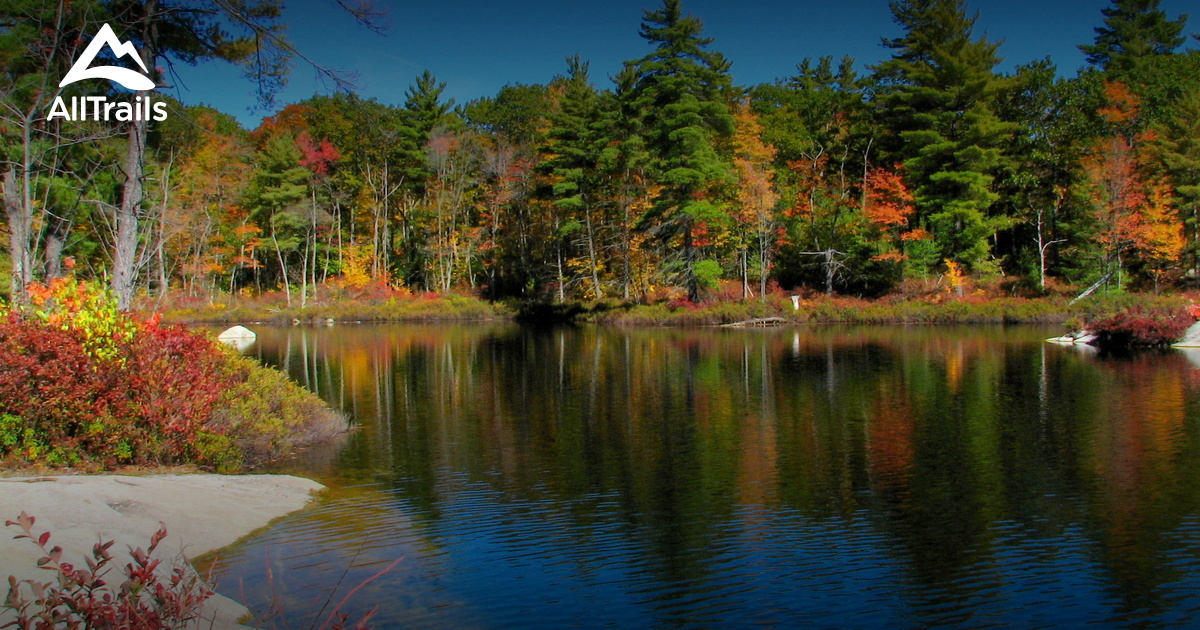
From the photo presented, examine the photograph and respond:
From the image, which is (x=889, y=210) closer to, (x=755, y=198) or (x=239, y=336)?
(x=755, y=198)

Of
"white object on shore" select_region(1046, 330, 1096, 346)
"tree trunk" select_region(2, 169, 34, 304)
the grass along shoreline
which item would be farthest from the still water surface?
the grass along shoreline

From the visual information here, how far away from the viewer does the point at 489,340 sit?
3666 centimetres

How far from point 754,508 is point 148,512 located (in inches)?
240

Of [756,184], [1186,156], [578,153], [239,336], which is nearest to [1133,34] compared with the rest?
[1186,156]

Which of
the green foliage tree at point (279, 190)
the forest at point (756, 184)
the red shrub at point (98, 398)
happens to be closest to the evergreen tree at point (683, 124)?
the forest at point (756, 184)

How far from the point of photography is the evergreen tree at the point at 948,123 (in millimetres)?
41062

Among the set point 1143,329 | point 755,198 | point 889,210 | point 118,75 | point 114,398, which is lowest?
point 1143,329

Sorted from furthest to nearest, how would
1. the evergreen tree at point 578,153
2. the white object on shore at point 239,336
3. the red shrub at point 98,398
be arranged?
the evergreen tree at point 578,153 < the white object on shore at point 239,336 < the red shrub at point 98,398

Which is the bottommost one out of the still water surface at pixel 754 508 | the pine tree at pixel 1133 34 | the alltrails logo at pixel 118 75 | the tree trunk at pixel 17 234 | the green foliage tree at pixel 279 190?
the still water surface at pixel 754 508

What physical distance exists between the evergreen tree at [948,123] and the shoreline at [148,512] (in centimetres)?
3834

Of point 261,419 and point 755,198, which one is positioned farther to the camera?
point 755,198

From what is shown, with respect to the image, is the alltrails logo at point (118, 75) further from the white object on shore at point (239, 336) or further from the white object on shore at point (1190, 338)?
the white object on shore at point (1190, 338)

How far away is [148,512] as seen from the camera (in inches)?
313

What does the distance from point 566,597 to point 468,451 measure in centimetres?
621
